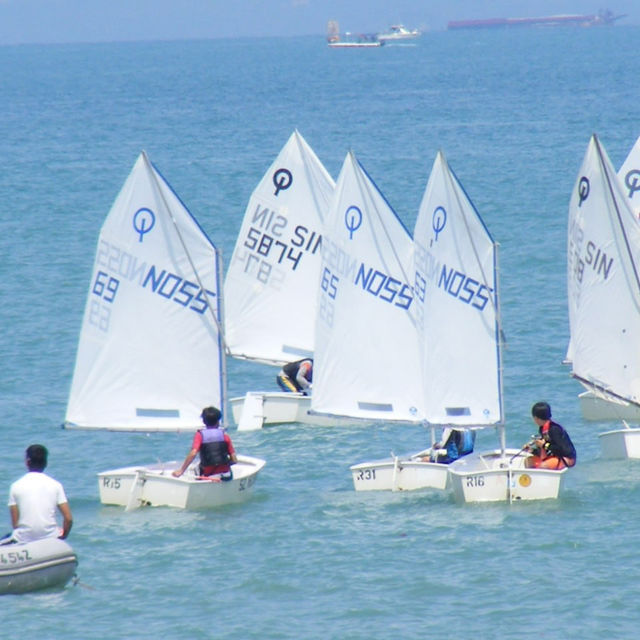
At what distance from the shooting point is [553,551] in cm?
2094

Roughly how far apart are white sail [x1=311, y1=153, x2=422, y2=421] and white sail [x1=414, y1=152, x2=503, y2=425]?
87 centimetres

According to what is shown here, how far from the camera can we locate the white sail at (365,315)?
24750mm

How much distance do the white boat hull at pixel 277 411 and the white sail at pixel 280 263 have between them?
2143 mm

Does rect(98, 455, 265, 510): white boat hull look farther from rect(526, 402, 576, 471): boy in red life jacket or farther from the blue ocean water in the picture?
rect(526, 402, 576, 471): boy in red life jacket

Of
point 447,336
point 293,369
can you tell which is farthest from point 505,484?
point 293,369

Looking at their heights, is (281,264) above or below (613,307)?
above

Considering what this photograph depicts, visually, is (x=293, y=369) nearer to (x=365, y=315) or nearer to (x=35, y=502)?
(x=365, y=315)

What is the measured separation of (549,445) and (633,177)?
9.67 meters

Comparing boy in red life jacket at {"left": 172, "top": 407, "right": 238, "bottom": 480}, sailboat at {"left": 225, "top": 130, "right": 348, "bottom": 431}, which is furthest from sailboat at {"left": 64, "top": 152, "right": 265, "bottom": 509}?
sailboat at {"left": 225, "top": 130, "right": 348, "bottom": 431}

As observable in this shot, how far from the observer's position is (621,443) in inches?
967

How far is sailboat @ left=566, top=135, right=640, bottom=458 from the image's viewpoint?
81.7 feet

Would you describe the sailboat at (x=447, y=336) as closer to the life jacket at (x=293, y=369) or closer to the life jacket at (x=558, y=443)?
the life jacket at (x=558, y=443)

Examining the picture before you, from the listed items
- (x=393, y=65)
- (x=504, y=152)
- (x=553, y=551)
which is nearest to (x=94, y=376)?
(x=553, y=551)

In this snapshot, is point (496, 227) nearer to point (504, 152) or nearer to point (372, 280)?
point (504, 152)
